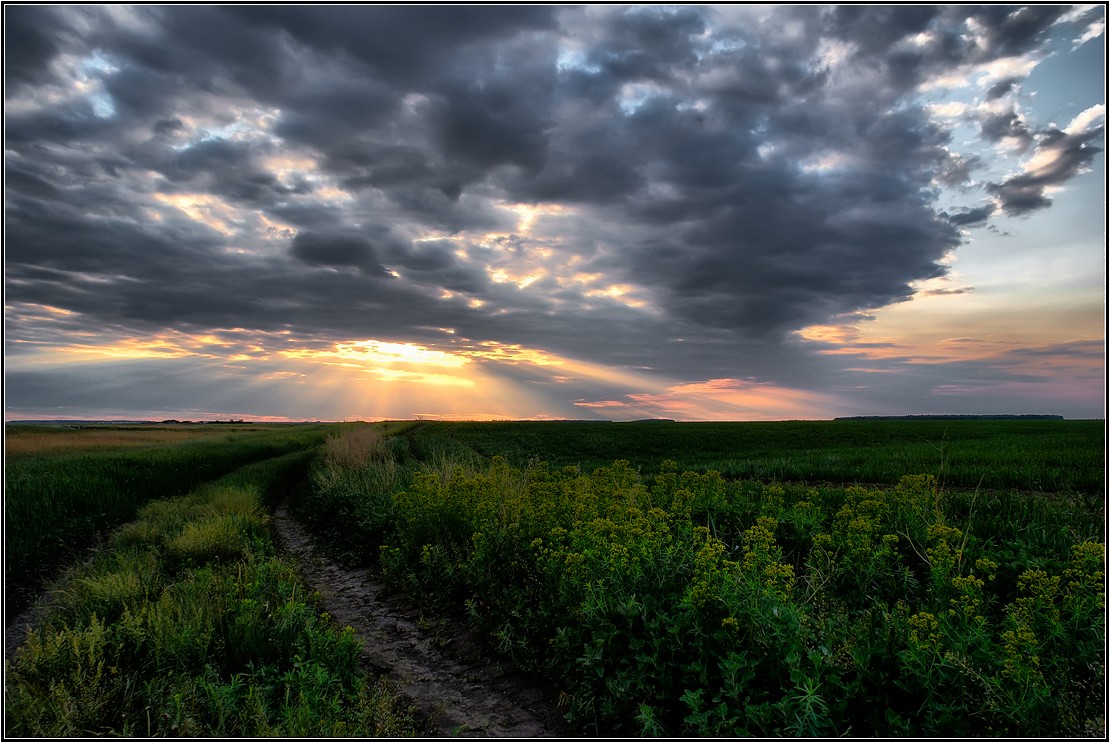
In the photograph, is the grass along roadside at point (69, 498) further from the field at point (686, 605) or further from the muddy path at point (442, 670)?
the muddy path at point (442, 670)

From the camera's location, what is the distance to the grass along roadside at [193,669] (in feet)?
Result: 13.5

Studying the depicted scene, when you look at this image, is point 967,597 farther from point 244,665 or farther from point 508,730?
point 244,665

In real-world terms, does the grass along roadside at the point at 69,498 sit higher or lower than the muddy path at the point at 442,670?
higher

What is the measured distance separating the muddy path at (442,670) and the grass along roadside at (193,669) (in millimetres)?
392

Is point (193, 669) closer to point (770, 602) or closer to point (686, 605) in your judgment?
point (686, 605)

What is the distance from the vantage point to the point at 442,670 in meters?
5.84

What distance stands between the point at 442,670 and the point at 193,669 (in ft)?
7.33

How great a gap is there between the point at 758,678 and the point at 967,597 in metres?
1.69

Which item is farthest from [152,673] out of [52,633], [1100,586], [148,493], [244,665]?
[148,493]

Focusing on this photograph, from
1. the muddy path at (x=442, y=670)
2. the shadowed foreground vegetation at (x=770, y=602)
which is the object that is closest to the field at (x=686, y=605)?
the shadowed foreground vegetation at (x=770, y=602)

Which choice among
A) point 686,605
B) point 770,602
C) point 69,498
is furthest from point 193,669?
point 69,498

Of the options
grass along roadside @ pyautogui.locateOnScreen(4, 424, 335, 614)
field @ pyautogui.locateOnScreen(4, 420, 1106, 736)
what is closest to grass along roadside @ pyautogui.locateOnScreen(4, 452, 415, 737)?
field @ pyautogui.locateOnScreen(4, 420, 1106, 736)

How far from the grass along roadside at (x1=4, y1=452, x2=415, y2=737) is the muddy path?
0.39 metres

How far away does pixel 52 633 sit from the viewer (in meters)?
5.46
